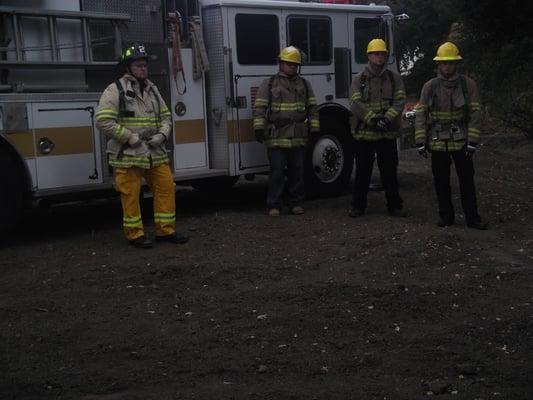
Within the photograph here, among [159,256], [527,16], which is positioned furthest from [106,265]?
[527,16]

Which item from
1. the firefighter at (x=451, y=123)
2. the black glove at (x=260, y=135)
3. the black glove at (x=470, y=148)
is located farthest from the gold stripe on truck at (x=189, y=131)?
the black glove at (x=470, y=148)

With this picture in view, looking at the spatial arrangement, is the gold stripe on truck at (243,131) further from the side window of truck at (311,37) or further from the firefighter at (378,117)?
the firefighter at (378,117)

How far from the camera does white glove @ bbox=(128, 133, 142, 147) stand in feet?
25.7

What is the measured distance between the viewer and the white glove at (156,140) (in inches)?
316

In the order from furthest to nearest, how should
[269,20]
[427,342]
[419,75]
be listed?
[419,75]
[269,20]
[427,342]

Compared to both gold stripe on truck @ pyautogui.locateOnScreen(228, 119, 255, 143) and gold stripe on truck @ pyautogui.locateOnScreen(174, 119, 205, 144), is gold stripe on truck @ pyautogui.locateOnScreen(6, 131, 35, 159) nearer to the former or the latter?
gold stripe on truck @ pyautogui.locateOnScreen(174, 119, 205, 144)

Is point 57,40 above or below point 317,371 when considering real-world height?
above

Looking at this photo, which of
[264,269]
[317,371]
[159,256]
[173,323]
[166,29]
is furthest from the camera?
[166,29]

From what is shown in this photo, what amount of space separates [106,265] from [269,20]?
400cm

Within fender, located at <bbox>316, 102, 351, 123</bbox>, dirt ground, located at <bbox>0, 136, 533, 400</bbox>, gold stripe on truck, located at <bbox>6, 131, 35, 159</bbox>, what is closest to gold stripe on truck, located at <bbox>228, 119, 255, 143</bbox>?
dirt ground, located at <bbox>0, 136, 533, 400</bbox>

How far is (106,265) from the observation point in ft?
24.7

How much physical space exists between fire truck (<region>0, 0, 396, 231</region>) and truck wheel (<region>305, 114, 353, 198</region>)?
0.7 inches

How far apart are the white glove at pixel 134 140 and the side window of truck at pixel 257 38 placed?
2.27 m

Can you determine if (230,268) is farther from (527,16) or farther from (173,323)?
(527,16)
